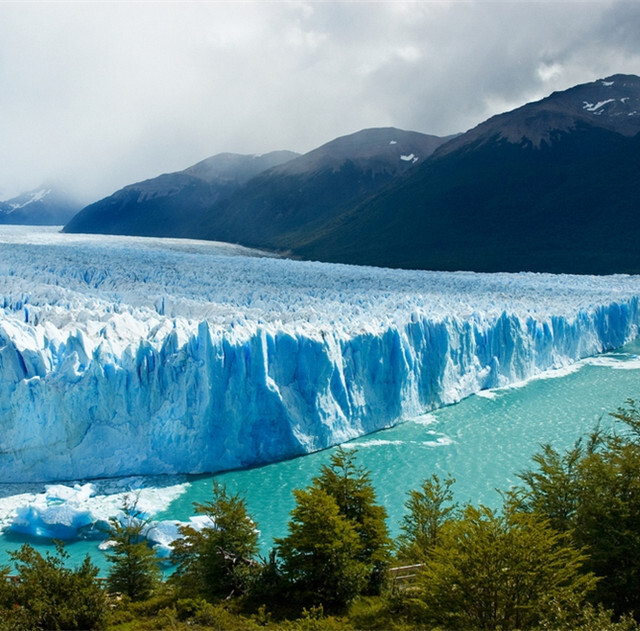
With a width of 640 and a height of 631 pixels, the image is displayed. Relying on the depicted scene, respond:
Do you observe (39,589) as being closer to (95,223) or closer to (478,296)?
(478,296)

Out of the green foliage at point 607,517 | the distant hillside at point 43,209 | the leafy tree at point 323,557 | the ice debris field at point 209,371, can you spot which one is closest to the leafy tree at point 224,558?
the leafy tree at point 323,557

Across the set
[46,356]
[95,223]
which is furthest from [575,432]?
[95,223]

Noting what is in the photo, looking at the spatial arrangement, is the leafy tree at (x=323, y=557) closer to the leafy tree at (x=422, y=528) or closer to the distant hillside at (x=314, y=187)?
the leafy tree at (x=422, y=528)

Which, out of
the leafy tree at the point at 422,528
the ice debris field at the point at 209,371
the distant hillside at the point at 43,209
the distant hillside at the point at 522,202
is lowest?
the leafy tree at the point at 422,528

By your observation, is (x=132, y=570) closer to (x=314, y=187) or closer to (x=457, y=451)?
(x=457, y=451)

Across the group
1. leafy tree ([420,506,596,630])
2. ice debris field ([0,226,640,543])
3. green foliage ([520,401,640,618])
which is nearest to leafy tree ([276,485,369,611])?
leafy tree ([420,506,596,630])

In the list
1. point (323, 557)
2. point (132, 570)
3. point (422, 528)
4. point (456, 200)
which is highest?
point (456, 200)

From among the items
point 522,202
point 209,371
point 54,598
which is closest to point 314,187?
point 522,202
